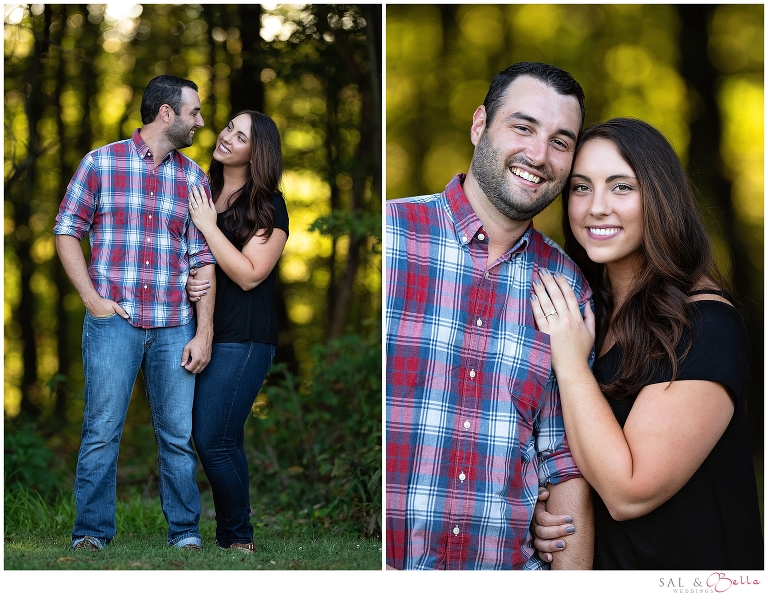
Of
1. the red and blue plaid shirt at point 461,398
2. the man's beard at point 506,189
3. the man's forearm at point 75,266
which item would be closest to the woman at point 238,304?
the man's forearm at point 75,266

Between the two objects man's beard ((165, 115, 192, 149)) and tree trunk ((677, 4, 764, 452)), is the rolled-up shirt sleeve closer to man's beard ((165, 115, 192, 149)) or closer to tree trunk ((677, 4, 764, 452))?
man's beard ((165, 115, 192, 149))

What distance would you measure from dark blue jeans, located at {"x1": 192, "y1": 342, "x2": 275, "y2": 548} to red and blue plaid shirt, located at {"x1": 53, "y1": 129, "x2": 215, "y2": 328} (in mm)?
262

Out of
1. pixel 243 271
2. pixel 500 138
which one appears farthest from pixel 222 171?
pixel 500 138

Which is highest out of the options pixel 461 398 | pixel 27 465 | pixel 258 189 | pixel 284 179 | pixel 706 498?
pixel 284 179

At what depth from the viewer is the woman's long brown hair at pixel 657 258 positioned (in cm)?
287

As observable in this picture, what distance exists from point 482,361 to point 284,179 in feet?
12.3

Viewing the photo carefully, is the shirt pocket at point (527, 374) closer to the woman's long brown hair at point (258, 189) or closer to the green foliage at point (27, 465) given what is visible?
the woman's long brown hair at point (258, 189)

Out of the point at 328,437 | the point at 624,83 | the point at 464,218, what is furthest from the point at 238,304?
the point at 624,83

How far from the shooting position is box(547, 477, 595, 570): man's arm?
9.80 ft

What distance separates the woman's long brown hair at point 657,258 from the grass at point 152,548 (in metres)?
1.33

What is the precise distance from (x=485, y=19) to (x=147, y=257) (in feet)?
23.6

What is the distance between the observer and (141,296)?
3186 mm

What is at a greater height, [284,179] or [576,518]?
[284,179]

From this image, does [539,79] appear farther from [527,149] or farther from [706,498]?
[706,498]
